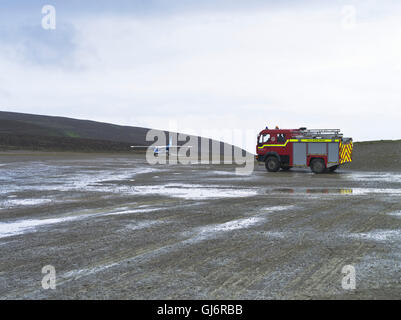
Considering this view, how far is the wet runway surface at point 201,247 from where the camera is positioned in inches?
202

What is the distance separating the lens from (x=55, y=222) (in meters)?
9.88

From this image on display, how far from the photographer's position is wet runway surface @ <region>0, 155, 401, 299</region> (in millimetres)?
5141

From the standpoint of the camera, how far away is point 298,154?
1117 inches

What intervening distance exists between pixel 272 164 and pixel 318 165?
300 centimetres

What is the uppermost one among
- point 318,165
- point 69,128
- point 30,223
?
point 69,128

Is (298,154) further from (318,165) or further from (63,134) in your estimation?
(63,134)

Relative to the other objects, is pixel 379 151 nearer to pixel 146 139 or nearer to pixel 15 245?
pixel 15 245

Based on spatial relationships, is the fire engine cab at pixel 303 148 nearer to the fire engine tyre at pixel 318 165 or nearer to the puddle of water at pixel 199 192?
the fire engine tyre at pixel 318 165

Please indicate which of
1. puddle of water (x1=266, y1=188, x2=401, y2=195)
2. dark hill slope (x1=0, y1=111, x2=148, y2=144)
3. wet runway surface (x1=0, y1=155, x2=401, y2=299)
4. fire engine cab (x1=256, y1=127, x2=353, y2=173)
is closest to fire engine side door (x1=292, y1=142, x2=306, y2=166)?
fire engine cab (x1=256, y1=127, x2=353, y2=173)

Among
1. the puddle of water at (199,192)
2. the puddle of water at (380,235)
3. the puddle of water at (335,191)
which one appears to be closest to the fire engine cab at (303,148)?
the puddle of water at (335,191)

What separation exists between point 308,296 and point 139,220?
5817 mm

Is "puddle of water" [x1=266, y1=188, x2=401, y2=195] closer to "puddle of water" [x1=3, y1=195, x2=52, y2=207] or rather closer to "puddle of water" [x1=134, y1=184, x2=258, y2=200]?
"puddle of water" [x1=134, y1=184, x2=258, y2=200]

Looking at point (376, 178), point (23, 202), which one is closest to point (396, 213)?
point (23, 202)

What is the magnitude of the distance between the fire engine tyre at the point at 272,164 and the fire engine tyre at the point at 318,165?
2.19 meters
